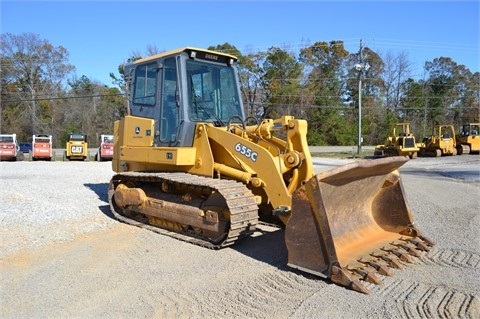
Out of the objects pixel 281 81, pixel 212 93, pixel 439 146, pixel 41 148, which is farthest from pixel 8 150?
pixel 281 81

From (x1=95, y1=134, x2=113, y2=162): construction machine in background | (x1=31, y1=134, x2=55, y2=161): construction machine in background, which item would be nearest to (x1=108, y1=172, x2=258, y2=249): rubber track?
(x1=95, y1=134, x2=113, y2=162): construction machine in background

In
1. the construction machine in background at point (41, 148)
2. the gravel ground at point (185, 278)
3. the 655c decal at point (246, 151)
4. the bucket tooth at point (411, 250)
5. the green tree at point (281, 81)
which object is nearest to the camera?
the gravel ground at point (185, 278)

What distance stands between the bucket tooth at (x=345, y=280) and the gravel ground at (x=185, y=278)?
8 centimetres

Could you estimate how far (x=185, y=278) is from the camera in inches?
197

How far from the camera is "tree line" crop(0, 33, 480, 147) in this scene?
4516cm

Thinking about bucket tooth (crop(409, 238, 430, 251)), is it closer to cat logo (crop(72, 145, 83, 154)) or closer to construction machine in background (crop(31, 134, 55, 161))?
cat logo (crop(72, 145, 83, 154))

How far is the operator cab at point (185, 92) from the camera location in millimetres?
6984

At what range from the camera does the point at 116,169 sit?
8.80 meters

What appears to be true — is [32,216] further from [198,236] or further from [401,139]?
[401,139]

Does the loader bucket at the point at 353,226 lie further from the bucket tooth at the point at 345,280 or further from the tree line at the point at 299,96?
the tree line at the point at 299,96

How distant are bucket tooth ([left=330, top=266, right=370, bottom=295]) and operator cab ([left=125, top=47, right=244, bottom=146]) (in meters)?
3.20

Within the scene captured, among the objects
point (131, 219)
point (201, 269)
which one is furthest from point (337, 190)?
point (131, 219)

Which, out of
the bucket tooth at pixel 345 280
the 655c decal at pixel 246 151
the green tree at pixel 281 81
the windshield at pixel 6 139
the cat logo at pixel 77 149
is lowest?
the bucket tooth at pixel 345 280

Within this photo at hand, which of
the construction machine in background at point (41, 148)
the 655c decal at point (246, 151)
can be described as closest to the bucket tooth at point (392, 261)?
the 655c decal at point (246, 151)
